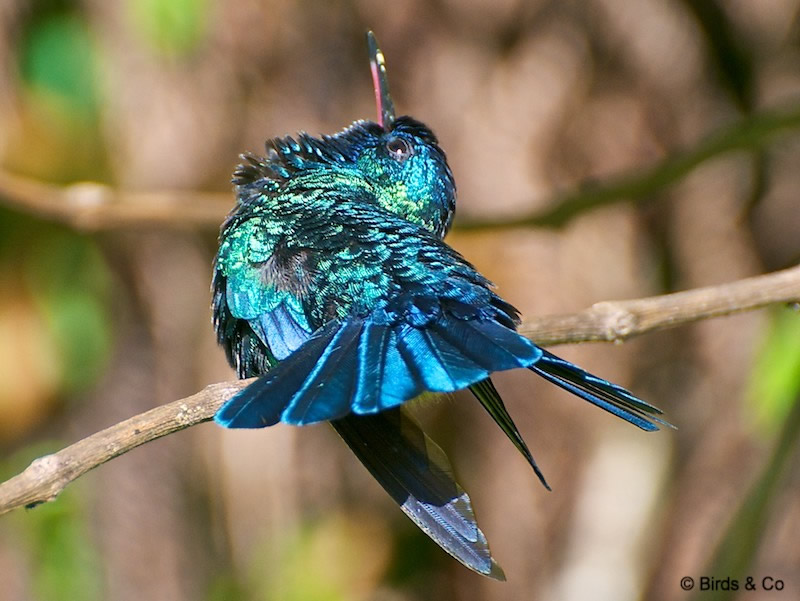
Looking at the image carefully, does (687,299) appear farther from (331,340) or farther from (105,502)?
(105,502)

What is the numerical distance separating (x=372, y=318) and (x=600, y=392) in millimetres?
535

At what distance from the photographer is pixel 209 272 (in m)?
4.81

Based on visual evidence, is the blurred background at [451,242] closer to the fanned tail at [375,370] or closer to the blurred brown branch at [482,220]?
the blurred brown branch at [482,220]

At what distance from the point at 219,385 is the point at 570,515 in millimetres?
3291

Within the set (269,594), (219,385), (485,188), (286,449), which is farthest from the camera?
(485,188)

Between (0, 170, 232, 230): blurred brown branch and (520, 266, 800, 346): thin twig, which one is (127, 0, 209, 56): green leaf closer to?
(0, 170, 232, 230): blurred brown branch

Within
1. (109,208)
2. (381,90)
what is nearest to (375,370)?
(381,90)

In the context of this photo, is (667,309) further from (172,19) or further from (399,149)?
(172,19)

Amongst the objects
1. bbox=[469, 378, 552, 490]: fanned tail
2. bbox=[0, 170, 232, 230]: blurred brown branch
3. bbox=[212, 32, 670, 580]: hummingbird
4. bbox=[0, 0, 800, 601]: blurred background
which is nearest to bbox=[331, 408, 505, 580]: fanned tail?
bbox=[212, 32, 670, 580]: hummingbird

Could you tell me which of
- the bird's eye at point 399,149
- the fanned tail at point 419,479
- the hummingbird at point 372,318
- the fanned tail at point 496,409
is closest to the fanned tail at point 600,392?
the hummingbird at point 372,318

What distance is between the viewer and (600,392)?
1936 millimetres

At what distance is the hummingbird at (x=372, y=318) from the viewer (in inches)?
73.9

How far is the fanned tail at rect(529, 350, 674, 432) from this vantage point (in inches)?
74.8

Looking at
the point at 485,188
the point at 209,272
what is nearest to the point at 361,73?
the point at 485,188
